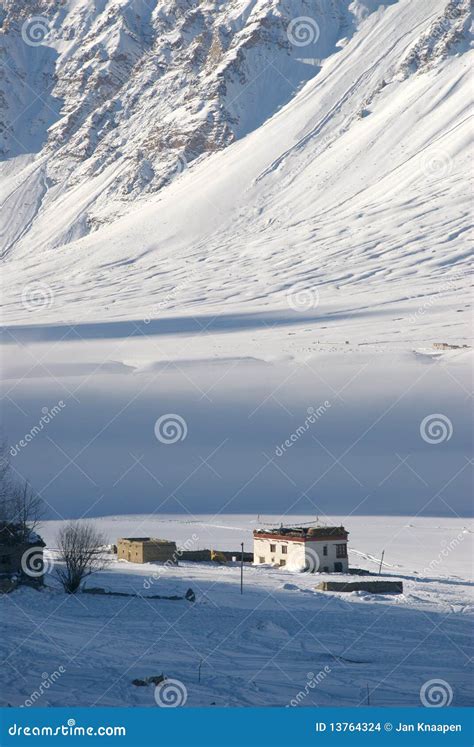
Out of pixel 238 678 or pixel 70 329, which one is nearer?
pixel 238 678

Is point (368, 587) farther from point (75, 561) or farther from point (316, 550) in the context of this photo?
point (75, 561)

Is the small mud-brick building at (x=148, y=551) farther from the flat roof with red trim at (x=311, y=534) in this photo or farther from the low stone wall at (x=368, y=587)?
the low stone wall at (x=368, y=587)

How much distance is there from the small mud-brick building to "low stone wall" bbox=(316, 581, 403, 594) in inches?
288

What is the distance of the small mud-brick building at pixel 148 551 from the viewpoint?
149ft

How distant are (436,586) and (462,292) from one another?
96079mm

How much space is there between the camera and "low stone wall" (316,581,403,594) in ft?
129

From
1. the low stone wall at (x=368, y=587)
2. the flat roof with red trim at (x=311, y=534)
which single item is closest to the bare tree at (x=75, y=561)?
the low stone wall at (x=368, y=587)

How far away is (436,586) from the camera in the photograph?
4112cm

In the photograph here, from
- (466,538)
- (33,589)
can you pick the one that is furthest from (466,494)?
(33,589)

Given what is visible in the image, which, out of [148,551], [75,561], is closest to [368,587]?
[75,561]

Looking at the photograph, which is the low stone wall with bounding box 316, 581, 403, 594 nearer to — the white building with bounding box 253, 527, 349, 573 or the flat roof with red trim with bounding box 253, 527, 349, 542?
the flat roof with red trim with bounding box 253, 527, 349, 542

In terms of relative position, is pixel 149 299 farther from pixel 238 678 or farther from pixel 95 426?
pixel 238 678

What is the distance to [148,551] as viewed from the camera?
45.5 metres

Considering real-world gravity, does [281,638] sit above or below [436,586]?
below
